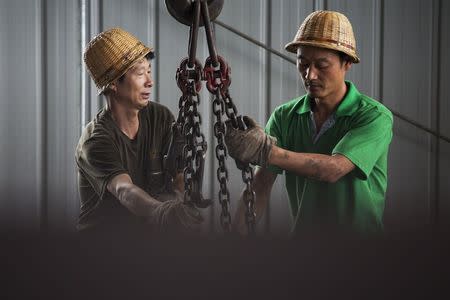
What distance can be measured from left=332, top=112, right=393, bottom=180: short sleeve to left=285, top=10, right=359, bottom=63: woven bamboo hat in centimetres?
21

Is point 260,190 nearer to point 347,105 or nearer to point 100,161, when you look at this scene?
point 347,105

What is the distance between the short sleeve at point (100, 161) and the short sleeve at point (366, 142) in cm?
79

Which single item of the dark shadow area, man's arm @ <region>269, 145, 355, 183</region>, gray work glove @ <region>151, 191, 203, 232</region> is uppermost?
man's arm @ <region>269, 145, 355, 183</region>

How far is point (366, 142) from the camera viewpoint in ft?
5.96

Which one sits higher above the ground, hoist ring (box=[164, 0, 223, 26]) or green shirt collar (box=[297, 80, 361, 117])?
hoist ring (box=[164, 0, 223, 26])

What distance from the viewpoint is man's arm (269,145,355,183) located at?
5.47ft

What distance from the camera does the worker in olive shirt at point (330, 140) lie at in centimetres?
180

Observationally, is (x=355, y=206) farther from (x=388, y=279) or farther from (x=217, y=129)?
(x=388, y=279)

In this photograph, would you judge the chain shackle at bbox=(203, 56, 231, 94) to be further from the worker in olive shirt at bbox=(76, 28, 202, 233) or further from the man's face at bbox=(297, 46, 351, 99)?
the worker in olive shirt at bbox=(76, 28, 202, 233)

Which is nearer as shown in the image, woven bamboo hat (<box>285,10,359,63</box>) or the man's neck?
woven bamboo hat (<box>285,10,359,63</box>)

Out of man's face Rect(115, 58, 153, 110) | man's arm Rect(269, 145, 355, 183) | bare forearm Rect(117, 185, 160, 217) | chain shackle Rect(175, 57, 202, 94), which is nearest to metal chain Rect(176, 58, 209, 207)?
chain shackle Rect(175, 57, 202, 94)
